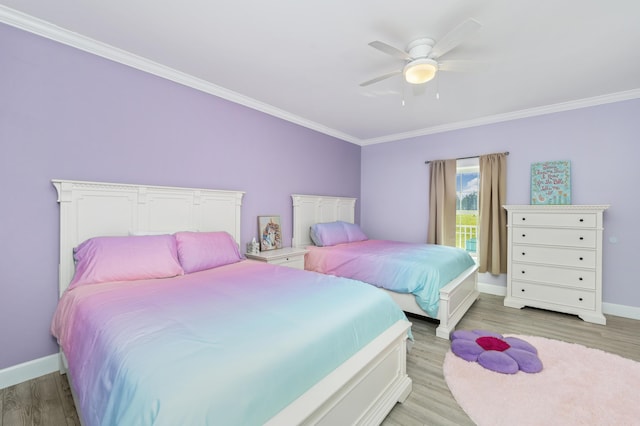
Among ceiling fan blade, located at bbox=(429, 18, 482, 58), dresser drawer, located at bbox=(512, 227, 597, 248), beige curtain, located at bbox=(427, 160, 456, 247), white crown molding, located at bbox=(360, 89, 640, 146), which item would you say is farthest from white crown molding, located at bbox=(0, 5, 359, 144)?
dresser drawer, located at bbox=(512, 227, 597, 248)

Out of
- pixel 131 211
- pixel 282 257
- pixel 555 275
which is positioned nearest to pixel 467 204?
pixel 555 275

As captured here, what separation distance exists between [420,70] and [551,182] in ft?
9.08

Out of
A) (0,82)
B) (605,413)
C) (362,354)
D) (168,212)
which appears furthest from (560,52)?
(0,82)

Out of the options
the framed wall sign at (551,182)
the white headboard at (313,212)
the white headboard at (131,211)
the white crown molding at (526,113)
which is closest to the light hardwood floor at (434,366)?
the white headboard at (131,211)

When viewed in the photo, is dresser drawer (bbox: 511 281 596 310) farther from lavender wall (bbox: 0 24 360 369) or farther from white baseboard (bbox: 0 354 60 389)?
white baseboard (bbox: 0 354 60 389)

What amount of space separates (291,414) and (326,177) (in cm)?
392

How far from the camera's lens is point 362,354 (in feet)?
4.87

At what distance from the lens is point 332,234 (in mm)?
4098

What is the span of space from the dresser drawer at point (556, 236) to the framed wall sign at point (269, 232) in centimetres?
309

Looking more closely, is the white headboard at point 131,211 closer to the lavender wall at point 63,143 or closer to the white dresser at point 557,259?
the lavender wall at point 63,143

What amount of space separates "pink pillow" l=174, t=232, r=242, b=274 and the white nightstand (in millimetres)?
451

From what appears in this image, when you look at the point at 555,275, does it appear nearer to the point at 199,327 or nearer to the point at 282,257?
the point at 282,257

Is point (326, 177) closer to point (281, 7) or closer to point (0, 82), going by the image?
point (281, 7)

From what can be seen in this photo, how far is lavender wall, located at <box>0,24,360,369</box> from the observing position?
1.97 m
